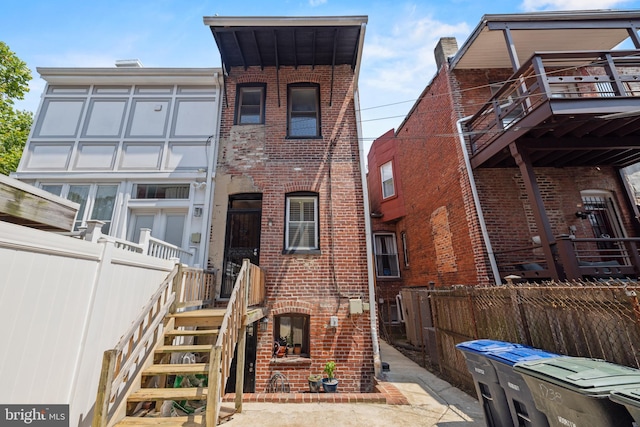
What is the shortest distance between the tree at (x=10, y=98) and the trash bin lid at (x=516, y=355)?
16712 millimetres

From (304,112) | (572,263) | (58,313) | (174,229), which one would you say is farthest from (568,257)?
(174,229)

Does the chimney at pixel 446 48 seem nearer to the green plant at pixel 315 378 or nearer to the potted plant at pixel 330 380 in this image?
the potted plant at pixel 330 380

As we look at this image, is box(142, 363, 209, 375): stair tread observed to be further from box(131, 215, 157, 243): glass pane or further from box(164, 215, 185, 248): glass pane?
box(131, 215, 157, 243): glass pane

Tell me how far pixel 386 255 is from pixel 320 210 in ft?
22.9

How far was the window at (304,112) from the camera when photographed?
7.63 metres

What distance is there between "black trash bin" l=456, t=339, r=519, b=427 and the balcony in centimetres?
475

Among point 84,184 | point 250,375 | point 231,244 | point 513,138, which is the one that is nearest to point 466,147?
point 513,138

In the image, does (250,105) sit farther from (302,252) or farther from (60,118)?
(60,118)

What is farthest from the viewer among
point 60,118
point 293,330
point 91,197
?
point 60,118

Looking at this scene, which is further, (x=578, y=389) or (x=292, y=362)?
(x=292, y=362)

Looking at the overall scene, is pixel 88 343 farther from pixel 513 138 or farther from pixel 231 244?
pixel 513 138

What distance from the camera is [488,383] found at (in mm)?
3527

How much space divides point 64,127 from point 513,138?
1167 centimetres

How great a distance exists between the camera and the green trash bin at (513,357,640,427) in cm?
218
